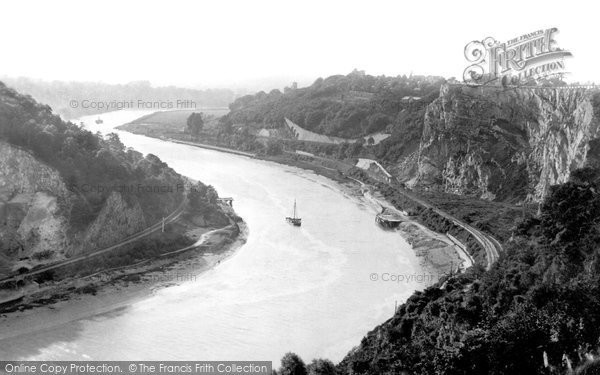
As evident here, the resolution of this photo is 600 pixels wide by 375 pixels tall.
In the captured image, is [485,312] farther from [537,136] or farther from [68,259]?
[537,136]

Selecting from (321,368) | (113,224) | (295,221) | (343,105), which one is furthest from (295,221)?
(343,105)

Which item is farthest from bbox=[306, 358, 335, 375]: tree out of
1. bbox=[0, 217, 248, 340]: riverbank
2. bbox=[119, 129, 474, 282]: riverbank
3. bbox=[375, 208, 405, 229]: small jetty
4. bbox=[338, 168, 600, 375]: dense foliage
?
bbox=[375, 208, 405, 229]: small jetty

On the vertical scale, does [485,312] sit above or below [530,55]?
below

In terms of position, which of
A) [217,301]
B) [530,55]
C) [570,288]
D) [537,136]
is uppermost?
[530,55]

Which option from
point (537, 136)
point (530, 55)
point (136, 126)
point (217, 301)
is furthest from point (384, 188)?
point (136, 126)

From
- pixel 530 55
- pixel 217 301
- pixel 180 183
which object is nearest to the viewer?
pixel 217 301

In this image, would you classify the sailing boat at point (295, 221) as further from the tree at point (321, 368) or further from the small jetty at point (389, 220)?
the tree at point (321, 368)
